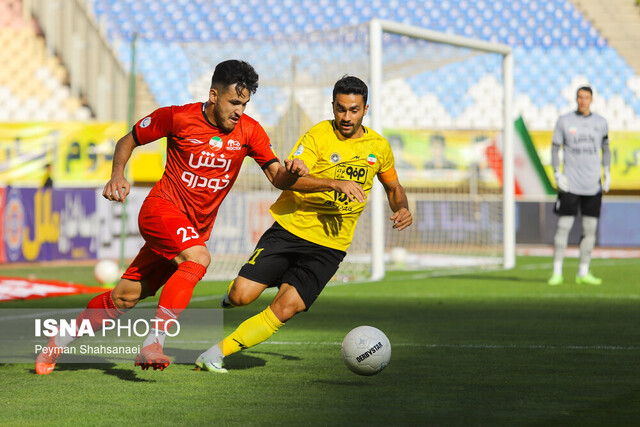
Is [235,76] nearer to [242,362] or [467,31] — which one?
[242,362]

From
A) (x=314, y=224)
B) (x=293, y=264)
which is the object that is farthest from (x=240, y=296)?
(x=314, y=224)

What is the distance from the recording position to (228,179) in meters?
5.12

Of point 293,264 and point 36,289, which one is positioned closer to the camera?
point 293,264

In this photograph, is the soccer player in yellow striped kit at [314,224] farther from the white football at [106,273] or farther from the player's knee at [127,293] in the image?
the white football at [106,273]

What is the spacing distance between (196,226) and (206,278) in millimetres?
7493

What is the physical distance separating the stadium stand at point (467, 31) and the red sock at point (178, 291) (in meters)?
16.3

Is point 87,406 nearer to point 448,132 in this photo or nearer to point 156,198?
point 156,198

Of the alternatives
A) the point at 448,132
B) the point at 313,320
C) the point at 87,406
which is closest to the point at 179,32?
the point at 448,132

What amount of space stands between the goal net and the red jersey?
651 cm

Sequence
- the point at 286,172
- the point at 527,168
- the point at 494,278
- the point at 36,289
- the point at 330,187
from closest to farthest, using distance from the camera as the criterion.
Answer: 1. the point at 330,187
2. the point at 286,172
3. the point at 36,289
4. the point at 494,278
5. the point at 527,168

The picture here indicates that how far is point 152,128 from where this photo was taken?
503cm

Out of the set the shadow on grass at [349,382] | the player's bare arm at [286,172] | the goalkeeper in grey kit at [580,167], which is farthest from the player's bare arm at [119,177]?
the goalkeeper in grey kit at [580,167]

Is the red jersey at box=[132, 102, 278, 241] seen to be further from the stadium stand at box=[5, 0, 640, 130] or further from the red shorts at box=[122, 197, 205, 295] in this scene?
the stadium stand at box=[5, 0, 640, 130]

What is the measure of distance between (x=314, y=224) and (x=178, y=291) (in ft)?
3.49
